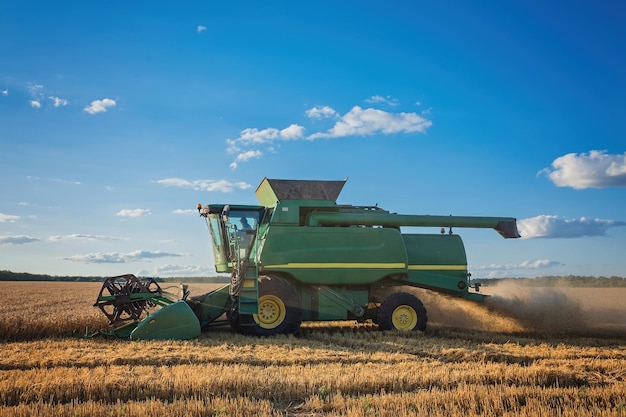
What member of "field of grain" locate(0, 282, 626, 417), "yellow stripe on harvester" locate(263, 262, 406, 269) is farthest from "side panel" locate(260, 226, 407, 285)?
"field of grain" locate(0, 282, 626, 417)

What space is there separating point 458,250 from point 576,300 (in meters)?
3.15

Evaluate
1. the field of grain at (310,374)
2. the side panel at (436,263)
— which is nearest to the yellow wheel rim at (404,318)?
the field of grain at (310,374)

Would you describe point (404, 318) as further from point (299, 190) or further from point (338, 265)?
point (299, 190)

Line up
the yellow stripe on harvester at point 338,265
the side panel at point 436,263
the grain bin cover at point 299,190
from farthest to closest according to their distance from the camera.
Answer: the side panel at point 436,263
the grain bin cover at point 299,190
the yellow stripe on harvester at point 338,265

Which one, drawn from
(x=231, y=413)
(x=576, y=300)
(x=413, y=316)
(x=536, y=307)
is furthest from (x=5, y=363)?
(x=576, y=300)

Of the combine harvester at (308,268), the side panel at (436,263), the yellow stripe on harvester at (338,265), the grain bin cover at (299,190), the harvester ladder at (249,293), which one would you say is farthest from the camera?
the side panel at (436,263)

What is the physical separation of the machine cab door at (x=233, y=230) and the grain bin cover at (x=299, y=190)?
413 mm

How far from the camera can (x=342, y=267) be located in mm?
11695

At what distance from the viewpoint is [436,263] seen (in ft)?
40.8

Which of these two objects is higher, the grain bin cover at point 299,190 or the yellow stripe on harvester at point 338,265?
the grain bin cover at point 299,190

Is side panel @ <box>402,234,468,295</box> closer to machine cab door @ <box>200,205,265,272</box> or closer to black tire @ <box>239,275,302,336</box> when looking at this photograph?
black tire @ <box>239,275,302,336</box>

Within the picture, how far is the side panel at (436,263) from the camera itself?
12.3m

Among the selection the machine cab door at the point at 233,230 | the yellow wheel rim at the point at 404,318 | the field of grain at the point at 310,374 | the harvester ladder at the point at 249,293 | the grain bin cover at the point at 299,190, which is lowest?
the field of grain at the point at 310,374

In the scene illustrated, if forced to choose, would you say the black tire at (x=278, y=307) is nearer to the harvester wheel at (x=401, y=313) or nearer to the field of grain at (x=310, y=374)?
the field of grain at (x=310, y=374)
